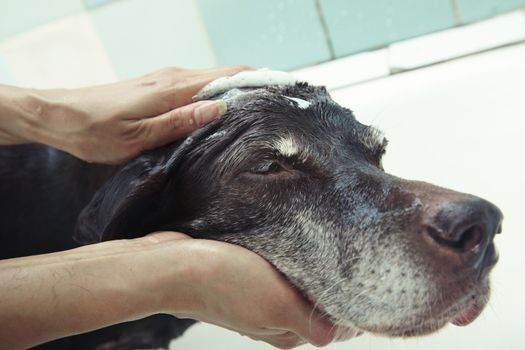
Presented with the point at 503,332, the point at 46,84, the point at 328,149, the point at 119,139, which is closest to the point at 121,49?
the point at 46,84

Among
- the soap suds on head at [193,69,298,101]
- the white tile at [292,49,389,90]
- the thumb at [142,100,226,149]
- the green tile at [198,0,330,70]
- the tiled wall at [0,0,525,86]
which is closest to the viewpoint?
the thumb at [142,100,226,149]

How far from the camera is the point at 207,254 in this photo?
4.68 feet

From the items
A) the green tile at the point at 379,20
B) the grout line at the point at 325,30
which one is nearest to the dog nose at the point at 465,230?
the green tile at the point at 379,20

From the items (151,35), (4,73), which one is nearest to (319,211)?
(151,35)

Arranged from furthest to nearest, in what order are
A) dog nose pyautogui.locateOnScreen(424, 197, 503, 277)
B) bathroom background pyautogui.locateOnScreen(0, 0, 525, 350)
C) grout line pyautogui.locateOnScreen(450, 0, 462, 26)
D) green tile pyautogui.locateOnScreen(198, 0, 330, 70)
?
green tile pyautogui.locateOnScreen(198, 0, 330, 70) → grout line pyautogui.locateOnScreen(450, 0, 462, 26) → bathroom background pyautogui.locateOnScreen(0, 0, 525, 350) → dog nose pyautogui.locateOnScreen(424, 197, 503, 277)

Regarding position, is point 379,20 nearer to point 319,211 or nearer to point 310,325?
point 319,211

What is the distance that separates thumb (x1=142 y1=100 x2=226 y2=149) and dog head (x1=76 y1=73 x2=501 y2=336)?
0.03 metres

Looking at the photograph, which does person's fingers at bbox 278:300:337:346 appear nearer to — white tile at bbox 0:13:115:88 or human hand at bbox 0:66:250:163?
human hand at bbox 0:66:250:163

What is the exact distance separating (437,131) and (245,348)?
1.71 metres

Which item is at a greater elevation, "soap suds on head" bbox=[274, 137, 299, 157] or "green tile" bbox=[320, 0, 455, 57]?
"green tile" bbox=[320, 0, 455, 57]

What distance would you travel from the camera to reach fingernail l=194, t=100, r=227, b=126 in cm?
171

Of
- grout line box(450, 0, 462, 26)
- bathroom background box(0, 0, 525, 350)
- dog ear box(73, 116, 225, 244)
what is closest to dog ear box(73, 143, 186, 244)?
dog ear box(73, 116, 225, 244)

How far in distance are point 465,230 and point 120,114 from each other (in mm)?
1173

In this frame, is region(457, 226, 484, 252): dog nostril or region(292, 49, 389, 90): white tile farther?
region(292, 49, 389, 90): white tile
